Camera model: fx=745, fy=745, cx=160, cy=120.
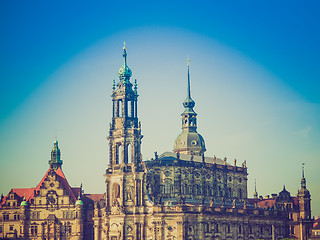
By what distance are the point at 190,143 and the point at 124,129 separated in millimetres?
19121

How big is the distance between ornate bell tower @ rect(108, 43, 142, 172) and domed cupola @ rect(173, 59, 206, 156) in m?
16.2

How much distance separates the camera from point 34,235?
427 feet

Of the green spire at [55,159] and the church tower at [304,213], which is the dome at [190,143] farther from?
the green spire at [55,159]

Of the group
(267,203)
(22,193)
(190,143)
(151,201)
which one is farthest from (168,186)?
(22,193)

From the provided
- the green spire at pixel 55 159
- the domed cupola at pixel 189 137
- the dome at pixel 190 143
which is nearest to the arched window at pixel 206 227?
the domed cupola at pixel 189 137

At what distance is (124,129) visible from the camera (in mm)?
121250

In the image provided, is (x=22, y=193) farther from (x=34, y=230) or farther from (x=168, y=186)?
(x=168, y=186)

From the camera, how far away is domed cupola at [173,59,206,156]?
136 metres

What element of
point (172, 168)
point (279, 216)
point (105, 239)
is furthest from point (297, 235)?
point (105, 239)

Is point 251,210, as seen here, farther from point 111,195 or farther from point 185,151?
point 111,195

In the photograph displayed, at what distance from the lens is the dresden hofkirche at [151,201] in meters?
119

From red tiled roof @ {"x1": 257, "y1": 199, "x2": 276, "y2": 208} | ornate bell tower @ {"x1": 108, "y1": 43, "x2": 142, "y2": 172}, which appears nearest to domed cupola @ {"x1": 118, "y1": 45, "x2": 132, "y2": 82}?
ornate bell tower @ {"x1": 108, "y1": 43, "x2": 142, "y2": 172}

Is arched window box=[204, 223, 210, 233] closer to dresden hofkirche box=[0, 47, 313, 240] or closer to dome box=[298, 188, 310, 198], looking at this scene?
dresden hofkirche box=[0, 47, 313, 240]

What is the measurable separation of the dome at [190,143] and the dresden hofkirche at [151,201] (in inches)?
7.2
